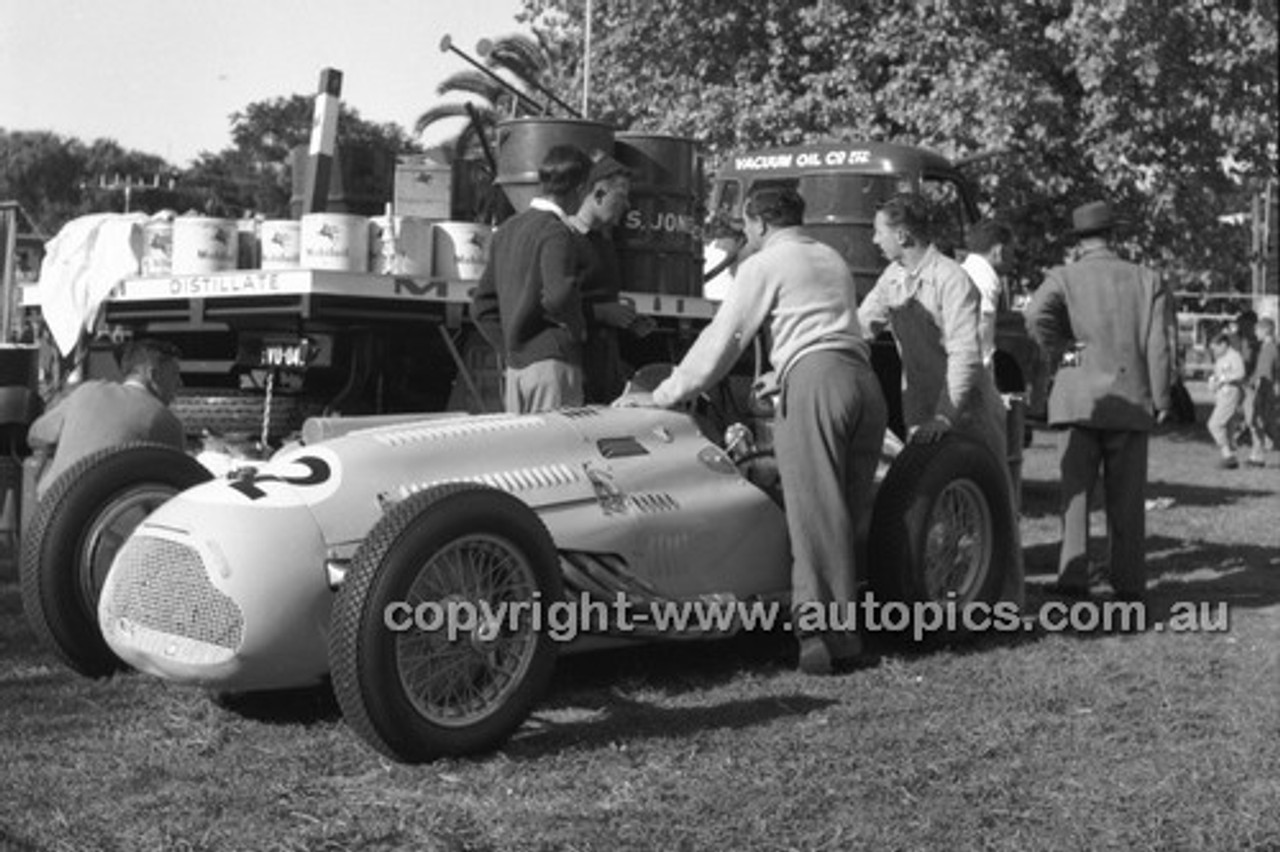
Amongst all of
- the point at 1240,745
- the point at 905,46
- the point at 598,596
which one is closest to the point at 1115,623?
the point at 1240,745

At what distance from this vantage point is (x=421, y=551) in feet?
15.1

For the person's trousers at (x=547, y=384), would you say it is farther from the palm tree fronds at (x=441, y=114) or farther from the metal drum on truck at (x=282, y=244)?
the palm tree fronds at (x=441, y=114)

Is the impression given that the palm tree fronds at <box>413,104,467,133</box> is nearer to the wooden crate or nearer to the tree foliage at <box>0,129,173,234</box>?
the wooden crate

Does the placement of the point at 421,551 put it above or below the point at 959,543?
above

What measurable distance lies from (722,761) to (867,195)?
792 cm

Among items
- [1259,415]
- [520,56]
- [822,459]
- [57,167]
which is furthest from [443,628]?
[57,167]

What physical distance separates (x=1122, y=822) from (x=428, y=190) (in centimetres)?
573

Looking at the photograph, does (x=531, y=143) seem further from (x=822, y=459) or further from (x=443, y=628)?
(x=443, y=628)

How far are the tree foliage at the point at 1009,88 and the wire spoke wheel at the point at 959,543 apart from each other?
46.6 ft

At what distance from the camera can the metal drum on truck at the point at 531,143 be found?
8977 millimetres

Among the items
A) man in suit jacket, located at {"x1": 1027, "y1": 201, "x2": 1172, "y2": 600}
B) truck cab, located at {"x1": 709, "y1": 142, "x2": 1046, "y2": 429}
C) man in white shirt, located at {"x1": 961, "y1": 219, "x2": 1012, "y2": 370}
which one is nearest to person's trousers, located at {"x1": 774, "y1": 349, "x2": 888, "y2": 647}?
man in suit jacket, located at {"x1": 1027, "y1": 201, "x2": 1172, "y2": 600}

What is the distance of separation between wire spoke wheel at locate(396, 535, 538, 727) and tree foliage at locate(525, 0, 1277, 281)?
54.0ft

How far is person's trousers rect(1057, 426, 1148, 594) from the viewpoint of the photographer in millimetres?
7898

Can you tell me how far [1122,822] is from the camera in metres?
4.31
